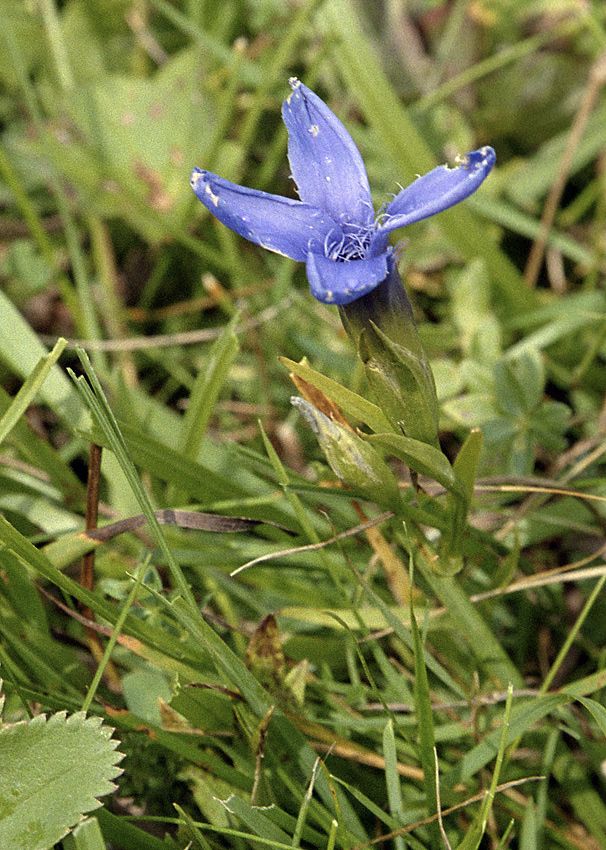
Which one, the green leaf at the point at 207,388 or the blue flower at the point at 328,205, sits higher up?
the blue flower at the point at 328,205

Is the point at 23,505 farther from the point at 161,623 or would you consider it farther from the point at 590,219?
the point at 590,219

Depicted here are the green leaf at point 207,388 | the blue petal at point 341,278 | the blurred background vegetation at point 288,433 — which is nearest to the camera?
the blue petal at point 341,278

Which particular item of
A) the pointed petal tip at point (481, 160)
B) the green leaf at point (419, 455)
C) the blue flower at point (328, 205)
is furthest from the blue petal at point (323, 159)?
the green leaf at point (419, 455)

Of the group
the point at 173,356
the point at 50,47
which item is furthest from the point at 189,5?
the point at 173,356

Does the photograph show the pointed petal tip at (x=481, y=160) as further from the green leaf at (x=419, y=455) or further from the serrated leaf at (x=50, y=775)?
the serrated leaf at (x=50, y=775)

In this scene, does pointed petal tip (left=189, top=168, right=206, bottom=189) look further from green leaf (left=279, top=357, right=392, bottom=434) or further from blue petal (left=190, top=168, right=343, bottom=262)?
green leaf (left=279, top=357, right=392, bottom=434)

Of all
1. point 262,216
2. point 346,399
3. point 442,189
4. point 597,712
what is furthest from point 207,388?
point 597,712

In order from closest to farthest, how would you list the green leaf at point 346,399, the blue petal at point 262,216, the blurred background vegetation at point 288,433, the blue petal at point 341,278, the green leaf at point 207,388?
1. the blue petal at point 341,278
2. the blue petal at point 262,216
3. the green leaf at point 346,399
4. the blurred background vegetation at point 288,433
5. the green leaf at point 207,388

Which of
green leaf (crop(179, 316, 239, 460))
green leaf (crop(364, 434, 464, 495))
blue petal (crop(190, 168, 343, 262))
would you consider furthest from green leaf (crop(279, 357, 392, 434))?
green leaf (crop(179, 316, 239, 460))
